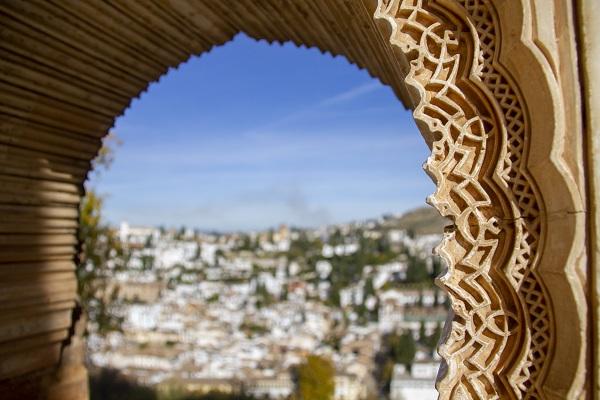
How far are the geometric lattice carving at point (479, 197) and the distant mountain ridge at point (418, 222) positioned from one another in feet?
299

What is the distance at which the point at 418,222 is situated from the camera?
106 metres

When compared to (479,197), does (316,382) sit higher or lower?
lower

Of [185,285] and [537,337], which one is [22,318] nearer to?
[537,337]

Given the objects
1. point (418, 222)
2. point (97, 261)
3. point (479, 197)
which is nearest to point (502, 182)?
point (479, 197)

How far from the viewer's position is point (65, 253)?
459 centimetres

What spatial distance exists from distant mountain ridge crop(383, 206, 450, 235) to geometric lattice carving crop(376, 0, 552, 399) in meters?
91.3

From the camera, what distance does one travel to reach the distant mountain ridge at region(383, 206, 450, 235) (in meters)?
96.8

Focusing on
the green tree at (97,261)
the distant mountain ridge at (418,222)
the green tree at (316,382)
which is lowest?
the green tree at (316,382)

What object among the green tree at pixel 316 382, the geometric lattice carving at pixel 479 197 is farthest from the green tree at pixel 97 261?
the green tree at pixel 316 382

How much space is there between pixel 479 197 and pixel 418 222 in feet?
345

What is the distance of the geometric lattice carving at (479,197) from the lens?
210 centimetres

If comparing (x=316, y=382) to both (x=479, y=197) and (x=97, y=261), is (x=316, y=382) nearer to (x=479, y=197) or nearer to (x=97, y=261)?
(x=97, y=261)

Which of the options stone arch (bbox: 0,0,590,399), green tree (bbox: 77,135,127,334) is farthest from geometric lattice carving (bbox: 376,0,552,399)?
green tree (bbox: 77,135,127,334)

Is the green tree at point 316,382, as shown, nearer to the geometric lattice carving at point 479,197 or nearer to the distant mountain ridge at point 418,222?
the geometric lattice carving at point 479,197
